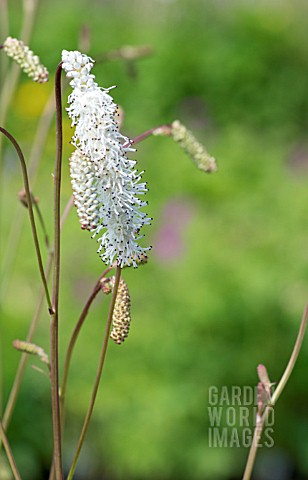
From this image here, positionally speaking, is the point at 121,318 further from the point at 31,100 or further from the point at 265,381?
the point at 31,100

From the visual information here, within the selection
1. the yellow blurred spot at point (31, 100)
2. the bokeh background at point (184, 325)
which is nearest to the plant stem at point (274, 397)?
the bokeh background at point (184, 325)

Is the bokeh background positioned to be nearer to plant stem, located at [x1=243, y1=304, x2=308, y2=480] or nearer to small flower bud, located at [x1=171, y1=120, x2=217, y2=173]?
small flower bud, located at [x1=171, y1=120, x2=217, y2=173]

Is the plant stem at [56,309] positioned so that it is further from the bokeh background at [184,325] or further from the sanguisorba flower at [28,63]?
the bokeh background at [184,325]

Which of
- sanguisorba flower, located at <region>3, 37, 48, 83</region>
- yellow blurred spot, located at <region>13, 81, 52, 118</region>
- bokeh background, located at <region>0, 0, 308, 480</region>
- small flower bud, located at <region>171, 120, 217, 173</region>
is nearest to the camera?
sanguisorba flower, located at <region>3, 37, 48, 83</region>


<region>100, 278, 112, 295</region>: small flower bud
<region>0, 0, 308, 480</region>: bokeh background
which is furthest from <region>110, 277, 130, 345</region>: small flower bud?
<region>0, 0, 308, 480</region>: bokeh background

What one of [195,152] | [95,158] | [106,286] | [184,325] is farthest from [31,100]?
[95,158]

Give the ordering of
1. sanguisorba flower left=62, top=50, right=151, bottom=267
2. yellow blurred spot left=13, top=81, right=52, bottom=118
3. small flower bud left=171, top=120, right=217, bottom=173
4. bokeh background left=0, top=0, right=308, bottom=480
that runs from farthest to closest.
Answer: yellow blurred spot left=13, top=81, right=52, bottom=118, bokeh background left=0, top=0, right=308, bottom=480, small flower bud left=171, top=120, right=217, bottom=173, sanguisorba flower left=62, top=50, right=151, bottom=267

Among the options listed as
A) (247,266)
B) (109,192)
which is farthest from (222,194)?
(109,192)

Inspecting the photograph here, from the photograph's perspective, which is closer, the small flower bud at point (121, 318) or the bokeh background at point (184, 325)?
the small flower bud at point (121, 318)
